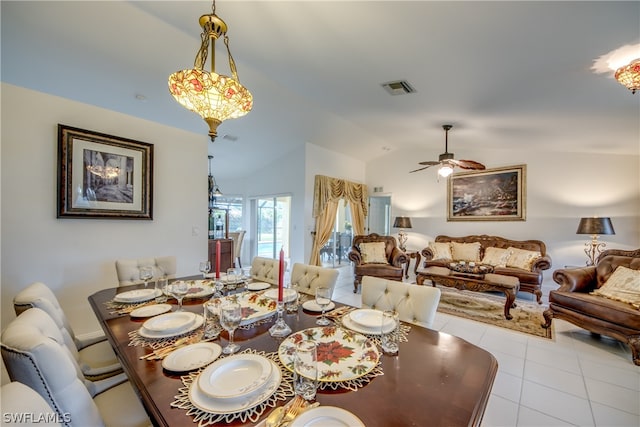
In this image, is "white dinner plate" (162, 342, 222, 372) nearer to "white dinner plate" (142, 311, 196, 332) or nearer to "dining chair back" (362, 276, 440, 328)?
"white dinner plate" (142, 311, 196, 332)

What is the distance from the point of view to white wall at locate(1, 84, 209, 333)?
2.40 metres

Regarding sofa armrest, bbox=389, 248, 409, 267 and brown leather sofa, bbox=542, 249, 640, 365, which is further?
sofa armrest, bbox=389, 248, 409, 267

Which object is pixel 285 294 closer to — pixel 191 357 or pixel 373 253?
pixel 191 357

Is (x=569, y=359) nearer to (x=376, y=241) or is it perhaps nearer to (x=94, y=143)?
(x=376, y=241)

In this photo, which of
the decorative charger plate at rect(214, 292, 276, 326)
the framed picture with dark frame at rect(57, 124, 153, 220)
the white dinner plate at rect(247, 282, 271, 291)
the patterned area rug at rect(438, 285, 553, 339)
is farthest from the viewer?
the patterned area rug at rect(438, 285, 553, 339)

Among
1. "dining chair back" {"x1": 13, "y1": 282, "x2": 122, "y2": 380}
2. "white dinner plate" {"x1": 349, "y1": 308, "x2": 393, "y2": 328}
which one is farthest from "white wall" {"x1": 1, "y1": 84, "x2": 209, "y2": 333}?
"white dinner plate" {"x1": 349, "y1": 308, "x2": 393, "y2": 328}

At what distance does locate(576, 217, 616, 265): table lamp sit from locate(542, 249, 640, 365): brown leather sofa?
63cm

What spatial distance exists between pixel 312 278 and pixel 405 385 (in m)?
1.33

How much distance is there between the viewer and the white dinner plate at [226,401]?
0.79 metres

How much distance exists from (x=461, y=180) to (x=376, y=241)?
2.30 m

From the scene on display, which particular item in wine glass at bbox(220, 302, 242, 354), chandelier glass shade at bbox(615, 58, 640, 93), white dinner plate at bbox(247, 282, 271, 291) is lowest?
white dinner plate at bbox(247, 282, 271, 291)

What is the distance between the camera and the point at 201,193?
12.2 feet

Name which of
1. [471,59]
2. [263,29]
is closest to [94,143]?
[263,29]

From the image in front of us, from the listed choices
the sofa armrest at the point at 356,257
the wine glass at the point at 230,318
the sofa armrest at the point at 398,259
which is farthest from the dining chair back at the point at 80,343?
the sofa armrest at the point at 398,259
